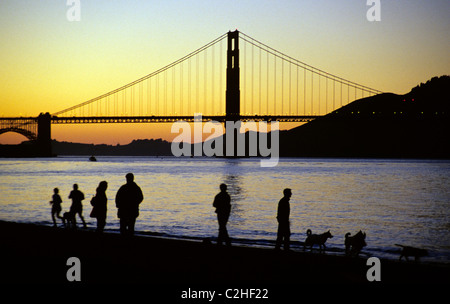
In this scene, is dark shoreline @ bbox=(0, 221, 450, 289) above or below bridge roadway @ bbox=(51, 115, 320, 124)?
below

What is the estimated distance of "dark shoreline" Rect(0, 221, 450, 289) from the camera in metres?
8.48

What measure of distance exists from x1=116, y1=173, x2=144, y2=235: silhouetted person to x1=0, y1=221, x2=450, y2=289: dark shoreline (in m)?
0.49

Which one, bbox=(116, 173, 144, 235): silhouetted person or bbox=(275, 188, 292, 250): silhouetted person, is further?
bbox=(116, 173, 144, 235): silhouetted person

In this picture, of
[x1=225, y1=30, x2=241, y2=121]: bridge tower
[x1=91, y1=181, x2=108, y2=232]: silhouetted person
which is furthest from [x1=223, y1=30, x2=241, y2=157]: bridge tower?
[x1=91, y1=181, x2=108, y2=232]: silhouetted person

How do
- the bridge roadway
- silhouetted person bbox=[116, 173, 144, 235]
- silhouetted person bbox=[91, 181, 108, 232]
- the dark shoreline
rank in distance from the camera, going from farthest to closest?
the bridge roadway
silhouetted person bbox=[91, 181, 108, 232]
silhouetted person bbox=[116, 173, 144, 235]
the dark shoreline

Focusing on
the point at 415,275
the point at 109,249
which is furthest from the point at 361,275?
the point at 109,249

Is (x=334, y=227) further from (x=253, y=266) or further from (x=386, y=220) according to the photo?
(x=253, y=266)

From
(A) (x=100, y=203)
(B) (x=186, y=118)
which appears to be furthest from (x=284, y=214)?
(B) (x=186, y=118)

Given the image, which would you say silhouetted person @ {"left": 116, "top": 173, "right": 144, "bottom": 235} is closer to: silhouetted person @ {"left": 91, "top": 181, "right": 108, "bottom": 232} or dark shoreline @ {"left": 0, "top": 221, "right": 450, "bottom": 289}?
dark shoreline @ {"left": 0, "top": 221, "right": 450, "bottom": 289}

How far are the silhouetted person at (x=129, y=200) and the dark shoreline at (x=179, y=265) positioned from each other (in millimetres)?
491

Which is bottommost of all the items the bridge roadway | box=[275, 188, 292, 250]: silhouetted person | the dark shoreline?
the dark shoreline

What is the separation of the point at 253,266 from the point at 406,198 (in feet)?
92.7

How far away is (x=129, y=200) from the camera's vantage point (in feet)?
36.6

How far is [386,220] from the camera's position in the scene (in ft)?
74.4
